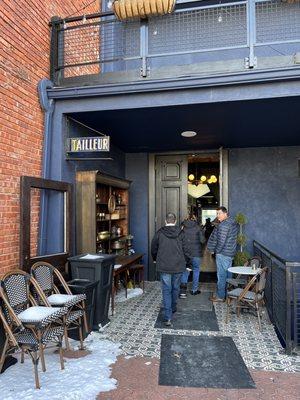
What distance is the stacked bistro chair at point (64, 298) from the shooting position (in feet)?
12.9

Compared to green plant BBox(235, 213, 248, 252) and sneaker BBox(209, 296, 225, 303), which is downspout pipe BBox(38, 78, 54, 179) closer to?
sneaker BBox(209, 296, 225, 303)

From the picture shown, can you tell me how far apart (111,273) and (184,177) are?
3867 mm

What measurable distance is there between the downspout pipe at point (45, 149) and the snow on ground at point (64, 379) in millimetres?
1591

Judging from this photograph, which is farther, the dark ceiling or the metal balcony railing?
the metal balcony railing

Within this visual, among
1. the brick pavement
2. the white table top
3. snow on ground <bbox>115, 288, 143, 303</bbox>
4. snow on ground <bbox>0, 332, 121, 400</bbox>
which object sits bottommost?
the brick pavement

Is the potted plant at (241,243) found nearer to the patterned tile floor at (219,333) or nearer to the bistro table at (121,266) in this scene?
the patterned tile floor at (219,333)

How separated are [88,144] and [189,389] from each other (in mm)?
3499

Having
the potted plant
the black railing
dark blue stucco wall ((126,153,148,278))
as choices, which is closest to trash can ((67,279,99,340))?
the black railing

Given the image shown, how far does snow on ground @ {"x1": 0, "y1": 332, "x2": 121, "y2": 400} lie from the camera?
308cm

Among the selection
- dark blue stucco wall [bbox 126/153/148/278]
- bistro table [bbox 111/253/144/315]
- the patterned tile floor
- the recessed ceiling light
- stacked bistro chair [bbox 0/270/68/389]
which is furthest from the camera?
dark blue stucco wall [bbox 126/153/148/278]

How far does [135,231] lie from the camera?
841 cm

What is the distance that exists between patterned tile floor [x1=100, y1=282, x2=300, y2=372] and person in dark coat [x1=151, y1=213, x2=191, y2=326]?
1.50 feet

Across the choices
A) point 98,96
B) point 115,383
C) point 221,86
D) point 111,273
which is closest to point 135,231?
point 111,273

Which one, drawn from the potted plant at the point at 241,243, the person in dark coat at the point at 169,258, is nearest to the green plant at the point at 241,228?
the potted plant at the point at 241,243
